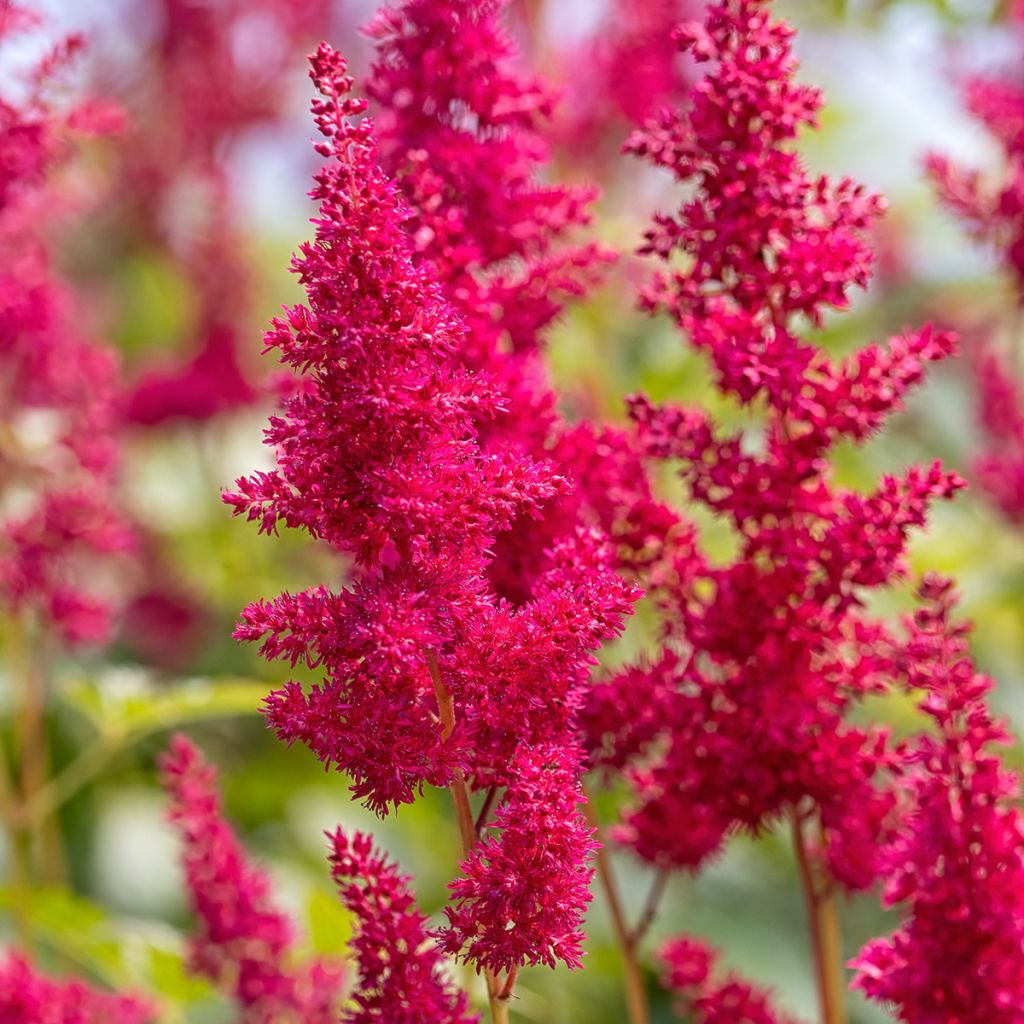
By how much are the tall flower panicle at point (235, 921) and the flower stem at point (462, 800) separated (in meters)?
0.34

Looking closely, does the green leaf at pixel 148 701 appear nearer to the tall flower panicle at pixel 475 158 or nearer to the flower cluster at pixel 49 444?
the flower cluster at pixel 49 444

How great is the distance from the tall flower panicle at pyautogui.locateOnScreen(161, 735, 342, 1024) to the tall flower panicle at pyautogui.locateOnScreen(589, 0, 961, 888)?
0.29 metres

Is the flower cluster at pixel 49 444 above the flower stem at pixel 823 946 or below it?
above

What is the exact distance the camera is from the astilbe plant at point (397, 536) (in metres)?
0.70

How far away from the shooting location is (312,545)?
209cm

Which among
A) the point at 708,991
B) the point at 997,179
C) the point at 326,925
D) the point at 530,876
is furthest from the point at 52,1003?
the point at 997,179

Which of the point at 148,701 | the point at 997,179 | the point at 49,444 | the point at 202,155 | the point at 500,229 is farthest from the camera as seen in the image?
the point at 202,155

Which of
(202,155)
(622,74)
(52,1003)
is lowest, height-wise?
(52,1003)

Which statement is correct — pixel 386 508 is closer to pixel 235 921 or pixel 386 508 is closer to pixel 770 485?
pixel 770 485

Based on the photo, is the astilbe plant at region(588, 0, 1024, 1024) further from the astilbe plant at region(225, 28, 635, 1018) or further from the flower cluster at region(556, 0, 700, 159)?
the flower cluster at region(556, 0, 700, 159)

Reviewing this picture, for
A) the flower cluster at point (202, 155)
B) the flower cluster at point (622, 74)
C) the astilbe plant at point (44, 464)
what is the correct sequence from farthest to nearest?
1. the flower cluster at point (202, 155)
2. the flower cluster at point (622, 74)
3. the astilbe plant at point (44, 464)

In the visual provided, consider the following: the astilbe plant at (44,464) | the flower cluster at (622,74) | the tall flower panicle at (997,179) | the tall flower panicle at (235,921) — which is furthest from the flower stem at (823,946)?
the flower cluster at (622,74)

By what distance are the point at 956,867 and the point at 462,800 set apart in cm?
28

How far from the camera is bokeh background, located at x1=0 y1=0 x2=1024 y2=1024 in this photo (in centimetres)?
154
